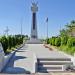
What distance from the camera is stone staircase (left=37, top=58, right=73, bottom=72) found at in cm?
1528

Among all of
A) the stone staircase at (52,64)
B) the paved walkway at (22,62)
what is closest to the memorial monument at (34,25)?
the paved walkway at (22,62)

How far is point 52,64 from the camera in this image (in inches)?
645

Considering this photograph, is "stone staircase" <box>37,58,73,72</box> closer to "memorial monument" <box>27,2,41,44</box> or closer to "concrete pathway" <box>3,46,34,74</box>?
"concrete pathway" <box>3,46,34,74</box>

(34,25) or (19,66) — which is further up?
(34,25)

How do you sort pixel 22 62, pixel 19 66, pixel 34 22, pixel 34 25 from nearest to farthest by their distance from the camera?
pixel 19 66 → pixel 22 62 → pixel 34 22 → pixel 34 25

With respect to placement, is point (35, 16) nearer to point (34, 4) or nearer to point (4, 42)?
point (34, 4)

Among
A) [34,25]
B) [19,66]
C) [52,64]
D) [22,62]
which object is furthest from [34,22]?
[19,66]

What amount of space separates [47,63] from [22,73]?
317cm

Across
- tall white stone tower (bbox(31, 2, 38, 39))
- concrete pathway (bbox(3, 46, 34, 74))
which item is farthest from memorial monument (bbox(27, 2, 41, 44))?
concrete pathway (bbox(3, 46, 34, 74))

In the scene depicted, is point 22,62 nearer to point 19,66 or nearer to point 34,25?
point 19,66

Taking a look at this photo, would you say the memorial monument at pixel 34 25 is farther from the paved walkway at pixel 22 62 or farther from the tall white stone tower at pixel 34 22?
the paved walkway at pixel 22 62

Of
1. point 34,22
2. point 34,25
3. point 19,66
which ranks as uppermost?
point 34,22

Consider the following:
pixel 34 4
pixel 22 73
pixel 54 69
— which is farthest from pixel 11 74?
pixel 34 4

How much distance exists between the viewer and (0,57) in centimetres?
1446
